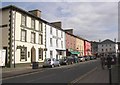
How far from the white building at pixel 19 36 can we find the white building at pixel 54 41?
567 cm

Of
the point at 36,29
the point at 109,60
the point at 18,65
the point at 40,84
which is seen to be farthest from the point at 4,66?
the point at 109,60

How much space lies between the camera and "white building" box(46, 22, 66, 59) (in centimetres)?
5029

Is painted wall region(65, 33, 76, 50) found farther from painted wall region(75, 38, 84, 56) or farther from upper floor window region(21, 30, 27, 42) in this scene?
upper floor window region(21, 30, 27, 42)

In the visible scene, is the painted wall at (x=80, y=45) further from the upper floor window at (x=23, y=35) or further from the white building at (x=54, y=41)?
the upper floor window at (x=23, y=35)

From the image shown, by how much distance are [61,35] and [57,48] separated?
5464 mm

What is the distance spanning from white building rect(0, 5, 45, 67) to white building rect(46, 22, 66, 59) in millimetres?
5666

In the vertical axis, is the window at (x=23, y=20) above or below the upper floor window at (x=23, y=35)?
above

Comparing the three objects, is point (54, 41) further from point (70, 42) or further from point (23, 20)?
point (70, 42)

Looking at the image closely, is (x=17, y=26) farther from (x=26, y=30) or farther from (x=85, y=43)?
(x=85, y=43)

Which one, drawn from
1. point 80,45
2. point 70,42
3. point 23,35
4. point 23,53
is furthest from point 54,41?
point 80,45

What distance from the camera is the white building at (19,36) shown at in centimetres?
3597

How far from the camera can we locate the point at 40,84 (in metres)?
15.2

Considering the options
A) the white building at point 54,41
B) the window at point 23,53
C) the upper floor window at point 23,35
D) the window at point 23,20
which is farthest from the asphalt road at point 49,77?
the white building at point 54,41

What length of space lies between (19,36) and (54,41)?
58.4 feet
